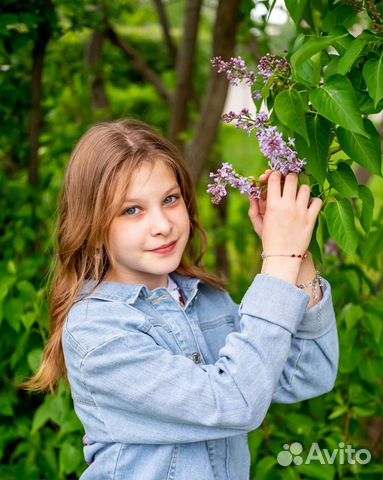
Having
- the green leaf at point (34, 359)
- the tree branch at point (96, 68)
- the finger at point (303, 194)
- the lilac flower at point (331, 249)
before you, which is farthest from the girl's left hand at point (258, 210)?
the tree branch at point (96, 68)

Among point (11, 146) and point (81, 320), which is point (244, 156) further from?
point (81, 320)

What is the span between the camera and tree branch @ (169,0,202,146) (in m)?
3.73

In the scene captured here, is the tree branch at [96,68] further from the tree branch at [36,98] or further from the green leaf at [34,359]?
the green leaf at [34,359]

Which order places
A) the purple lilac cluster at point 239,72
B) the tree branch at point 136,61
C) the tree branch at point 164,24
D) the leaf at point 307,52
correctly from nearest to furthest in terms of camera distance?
the leaf at point 307,52, the purple lilac cluster at point 239,72, the tree branch at point 136,61, the tree branch at point 164,24

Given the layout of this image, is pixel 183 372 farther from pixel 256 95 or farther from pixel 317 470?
pixel 317 470

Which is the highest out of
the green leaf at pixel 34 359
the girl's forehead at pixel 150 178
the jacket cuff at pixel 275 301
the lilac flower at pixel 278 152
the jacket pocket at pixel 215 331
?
the lilac flower at pixel 278 152

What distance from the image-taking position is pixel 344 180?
1.57 meters

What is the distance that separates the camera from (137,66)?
4180 millimetres

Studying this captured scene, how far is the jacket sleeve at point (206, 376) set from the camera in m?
1.63

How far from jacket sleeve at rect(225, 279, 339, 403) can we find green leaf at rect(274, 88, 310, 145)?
1.68 feet

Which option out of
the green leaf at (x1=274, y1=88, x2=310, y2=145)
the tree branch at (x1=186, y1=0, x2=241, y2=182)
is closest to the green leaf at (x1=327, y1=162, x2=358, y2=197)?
the green leaf at (x1=274, y1=88, x2=310, y2=145)

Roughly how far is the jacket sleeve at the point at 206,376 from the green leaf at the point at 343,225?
0.56ft

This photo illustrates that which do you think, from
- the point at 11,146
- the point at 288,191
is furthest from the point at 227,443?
the point at 11,146

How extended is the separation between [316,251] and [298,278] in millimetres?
102
